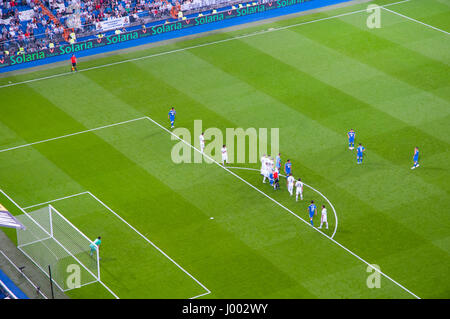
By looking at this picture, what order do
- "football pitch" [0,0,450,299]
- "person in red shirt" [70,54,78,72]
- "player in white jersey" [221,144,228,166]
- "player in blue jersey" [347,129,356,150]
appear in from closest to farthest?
"football pitch" [0,0,450,299] < "player in white jersey" [221,144,228,166] < "player in blue jersey" [347,129,356,150] < "person in red shirt" [70,54,78,72]

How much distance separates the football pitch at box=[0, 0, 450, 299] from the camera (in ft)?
124

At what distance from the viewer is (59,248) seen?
37.1 metres

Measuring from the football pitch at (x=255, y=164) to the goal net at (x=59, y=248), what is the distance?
2.14ft

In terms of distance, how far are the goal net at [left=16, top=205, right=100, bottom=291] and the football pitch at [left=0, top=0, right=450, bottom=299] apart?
65 cm

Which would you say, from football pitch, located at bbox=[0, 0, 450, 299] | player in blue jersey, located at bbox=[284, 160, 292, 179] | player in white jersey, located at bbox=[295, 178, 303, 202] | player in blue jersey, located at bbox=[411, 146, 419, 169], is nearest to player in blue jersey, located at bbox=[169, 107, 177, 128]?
football pitch, located at bbox=[0, 0, 450, 299]

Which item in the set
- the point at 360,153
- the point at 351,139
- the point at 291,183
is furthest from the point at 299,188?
the point at 351,139

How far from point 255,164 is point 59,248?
14.0 meters

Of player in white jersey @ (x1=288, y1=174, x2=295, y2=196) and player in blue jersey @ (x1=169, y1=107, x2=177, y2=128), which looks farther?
player in blue jersey @ (x1=169, y1=107, x2=177, y2=128)

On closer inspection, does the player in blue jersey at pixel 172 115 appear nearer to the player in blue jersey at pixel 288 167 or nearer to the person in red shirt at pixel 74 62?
the player in blue jersey at pixel 288 167

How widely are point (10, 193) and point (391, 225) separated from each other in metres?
20.2

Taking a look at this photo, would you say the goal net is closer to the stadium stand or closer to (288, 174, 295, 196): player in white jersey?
(288, 174, 295, 196): player in white jersey

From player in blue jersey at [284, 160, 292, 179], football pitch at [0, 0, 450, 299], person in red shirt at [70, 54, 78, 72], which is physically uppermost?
person in red shirt at [70, 54, 78, 72]

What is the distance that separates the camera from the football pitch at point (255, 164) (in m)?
37.8
